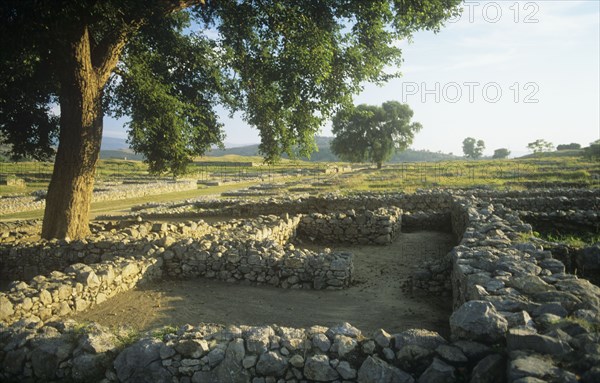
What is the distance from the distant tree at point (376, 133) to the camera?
6550 centimetres

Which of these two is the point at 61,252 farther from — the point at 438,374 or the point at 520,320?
the point at 520,320

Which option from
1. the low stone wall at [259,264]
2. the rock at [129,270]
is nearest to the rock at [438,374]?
the low stone wall at [259,264]

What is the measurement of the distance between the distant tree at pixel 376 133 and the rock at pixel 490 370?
62.0 metres

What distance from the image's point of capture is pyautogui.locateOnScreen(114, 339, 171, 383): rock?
447cm

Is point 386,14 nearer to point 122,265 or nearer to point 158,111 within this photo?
point 158,111

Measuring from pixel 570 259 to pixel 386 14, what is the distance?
30.9 ft

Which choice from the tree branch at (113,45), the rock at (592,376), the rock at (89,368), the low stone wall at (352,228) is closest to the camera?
the rock at (592,376)

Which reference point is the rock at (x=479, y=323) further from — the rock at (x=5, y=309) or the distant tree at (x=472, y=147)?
the distant tree at (x=472, y=147)

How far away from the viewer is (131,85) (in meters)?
13.8

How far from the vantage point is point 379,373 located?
395 cm

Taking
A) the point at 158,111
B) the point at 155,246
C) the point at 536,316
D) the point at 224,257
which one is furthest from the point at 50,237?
the point at 536,316

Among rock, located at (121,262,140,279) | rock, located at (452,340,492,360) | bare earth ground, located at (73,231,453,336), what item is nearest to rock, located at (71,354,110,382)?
bare earth ground, located at (73,231,453,336)

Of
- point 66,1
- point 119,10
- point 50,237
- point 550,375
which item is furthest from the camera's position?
point 50,237

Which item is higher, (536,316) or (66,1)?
(66,1)
